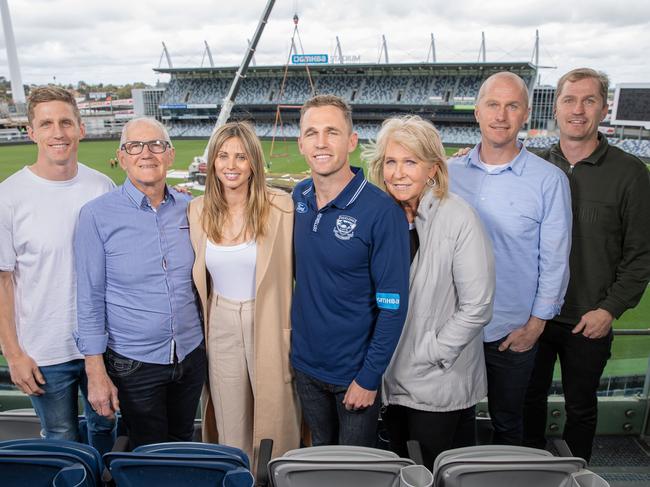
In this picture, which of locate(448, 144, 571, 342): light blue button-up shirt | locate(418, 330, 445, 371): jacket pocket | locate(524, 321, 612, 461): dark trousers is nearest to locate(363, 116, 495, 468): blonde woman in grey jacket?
locate(418, 330, 445, 371): jacket pocket

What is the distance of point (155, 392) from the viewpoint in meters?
1.87

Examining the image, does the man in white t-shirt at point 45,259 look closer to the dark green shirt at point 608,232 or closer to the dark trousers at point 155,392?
the dark trousers at point 155,392

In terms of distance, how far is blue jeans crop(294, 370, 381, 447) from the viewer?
1741mm

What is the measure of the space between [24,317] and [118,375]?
45 cm

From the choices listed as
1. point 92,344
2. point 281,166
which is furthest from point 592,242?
point 281,166

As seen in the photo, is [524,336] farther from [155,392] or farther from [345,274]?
[155,392]

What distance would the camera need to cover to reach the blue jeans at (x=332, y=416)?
174 centimetres

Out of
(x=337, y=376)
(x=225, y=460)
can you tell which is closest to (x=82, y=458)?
(x=225, y=460)

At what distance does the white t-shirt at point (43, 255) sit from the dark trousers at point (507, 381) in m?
1.68

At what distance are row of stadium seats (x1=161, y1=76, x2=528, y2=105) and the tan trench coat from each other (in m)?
38.8

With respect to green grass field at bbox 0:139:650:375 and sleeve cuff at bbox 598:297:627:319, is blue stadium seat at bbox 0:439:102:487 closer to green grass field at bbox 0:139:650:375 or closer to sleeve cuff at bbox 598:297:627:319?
green grass field at bbox 0:139:650:375

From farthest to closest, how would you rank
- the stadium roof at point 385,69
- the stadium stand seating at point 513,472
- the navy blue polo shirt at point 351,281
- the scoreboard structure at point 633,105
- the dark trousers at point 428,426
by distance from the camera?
the stadium roof at point 385,69, the scoreboard structure at point 633,105, the dark trousers at point 428,426, the navy blue polo shirt at point 351,281, the stadium stand seating at point 513,472

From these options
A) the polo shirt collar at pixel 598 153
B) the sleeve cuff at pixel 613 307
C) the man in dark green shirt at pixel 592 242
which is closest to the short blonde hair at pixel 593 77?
the man in dark green shirt at pixel 592 242

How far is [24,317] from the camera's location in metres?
1.91
